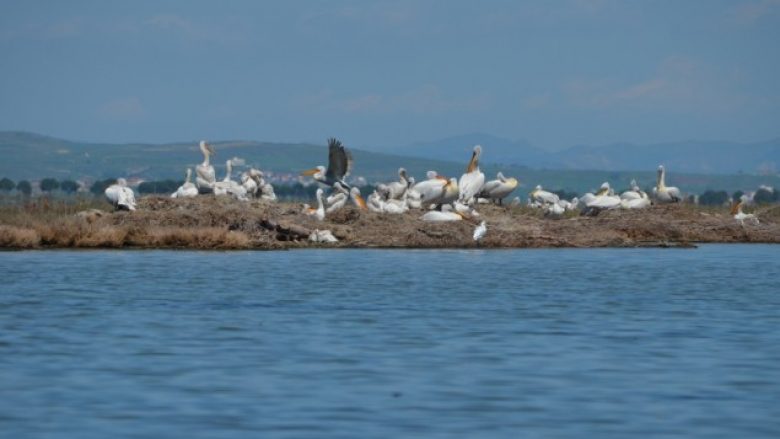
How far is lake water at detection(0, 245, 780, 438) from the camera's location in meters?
11.2

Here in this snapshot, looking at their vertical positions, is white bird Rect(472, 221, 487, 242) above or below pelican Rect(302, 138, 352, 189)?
below

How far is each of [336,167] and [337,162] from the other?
0.21 m

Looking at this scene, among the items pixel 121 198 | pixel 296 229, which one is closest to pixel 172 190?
pixel 121 198

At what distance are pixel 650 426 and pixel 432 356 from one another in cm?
359

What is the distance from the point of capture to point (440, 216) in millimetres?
29734

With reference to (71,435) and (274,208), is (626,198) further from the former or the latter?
(71,435)

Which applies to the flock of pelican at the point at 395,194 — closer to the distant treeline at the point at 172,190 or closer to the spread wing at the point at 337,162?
the spread wing at the point at 337,162

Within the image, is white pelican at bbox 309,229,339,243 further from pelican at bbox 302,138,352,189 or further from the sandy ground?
pelican at bbox 302,138,352,189

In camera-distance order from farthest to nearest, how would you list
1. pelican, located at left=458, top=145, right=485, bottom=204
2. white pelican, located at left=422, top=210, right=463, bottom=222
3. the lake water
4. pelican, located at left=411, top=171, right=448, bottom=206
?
1. pelican, located at left=458, top=145, right=485, bottom=204
2. pelican, located at left=411, top=171, right=448, bottom=206
3. white pelican, located at left=422, top=210, right=463, bottom=222
4. the lake water

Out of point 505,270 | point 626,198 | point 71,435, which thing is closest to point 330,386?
point 71,435

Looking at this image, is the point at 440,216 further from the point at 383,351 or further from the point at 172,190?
the point at 172,190

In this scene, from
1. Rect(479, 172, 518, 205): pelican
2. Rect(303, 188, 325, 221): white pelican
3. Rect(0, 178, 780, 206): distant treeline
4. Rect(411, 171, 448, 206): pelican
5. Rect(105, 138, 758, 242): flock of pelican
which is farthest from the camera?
Rect(0, 178, 780, 206): distant treeline

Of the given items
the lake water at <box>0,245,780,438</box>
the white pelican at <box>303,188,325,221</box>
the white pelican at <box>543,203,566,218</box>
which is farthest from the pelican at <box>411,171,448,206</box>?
the lake water at <box>0,245,780,438</box>

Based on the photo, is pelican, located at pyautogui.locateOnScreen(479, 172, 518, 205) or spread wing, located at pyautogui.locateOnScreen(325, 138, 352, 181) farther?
pelican, located at pyautogui.locateOnScreen(479, 172, 518, 205)
